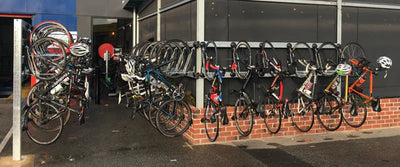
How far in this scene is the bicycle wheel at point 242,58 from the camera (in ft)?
21.8

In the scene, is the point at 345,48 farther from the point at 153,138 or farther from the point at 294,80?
the point at 153,138

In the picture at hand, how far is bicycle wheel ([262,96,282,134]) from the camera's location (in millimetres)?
6805

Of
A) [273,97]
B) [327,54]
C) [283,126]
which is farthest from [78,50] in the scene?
[327,54]

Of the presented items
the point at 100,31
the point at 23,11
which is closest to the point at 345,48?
the point at 100,31

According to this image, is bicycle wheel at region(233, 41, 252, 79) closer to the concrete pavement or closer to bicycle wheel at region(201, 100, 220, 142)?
bicycle wheel at region(201, 100, 220, 142)

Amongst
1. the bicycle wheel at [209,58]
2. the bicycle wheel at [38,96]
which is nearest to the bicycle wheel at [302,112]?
the bicycle wheel at [209,58]

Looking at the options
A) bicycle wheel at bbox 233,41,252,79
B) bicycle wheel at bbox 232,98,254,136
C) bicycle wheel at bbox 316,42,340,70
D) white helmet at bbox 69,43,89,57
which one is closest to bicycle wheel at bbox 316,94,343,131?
bicycle wheel at bbox 316,42,340,70

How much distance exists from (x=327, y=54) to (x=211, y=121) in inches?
118

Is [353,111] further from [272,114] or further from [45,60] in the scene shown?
[45,60]

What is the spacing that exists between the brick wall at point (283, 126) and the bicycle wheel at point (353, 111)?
0.16 metres

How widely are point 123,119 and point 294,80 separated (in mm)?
4004

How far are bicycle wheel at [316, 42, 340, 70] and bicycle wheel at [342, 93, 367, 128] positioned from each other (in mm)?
762

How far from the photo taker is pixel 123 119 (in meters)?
8.76

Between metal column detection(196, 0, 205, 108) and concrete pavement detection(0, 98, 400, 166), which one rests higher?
metal column detection(196, 0, 205, 108)
